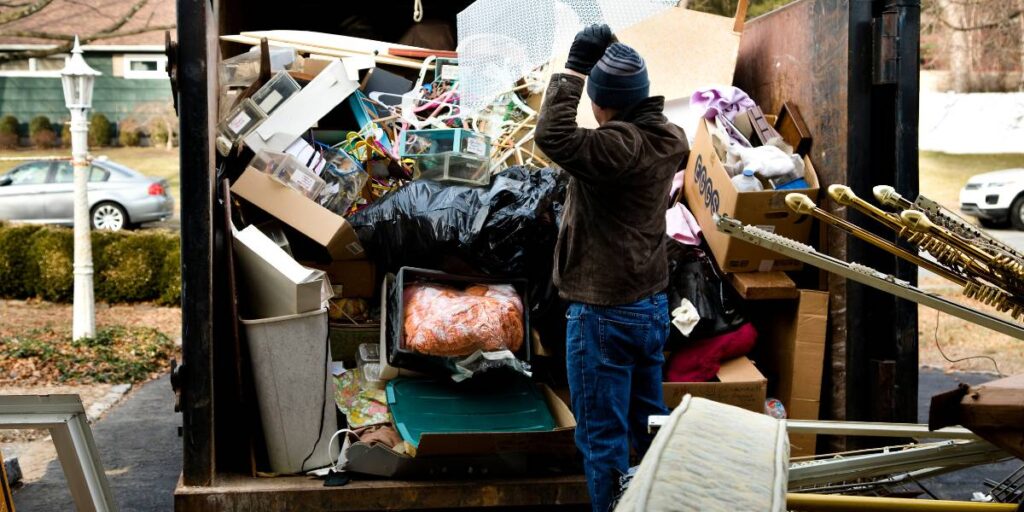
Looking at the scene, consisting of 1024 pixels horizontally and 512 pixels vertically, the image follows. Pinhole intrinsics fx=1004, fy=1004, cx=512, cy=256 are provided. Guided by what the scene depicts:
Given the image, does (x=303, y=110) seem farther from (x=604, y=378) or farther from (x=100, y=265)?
(x=100, y=265)

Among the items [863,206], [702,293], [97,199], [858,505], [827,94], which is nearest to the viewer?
[858,505]

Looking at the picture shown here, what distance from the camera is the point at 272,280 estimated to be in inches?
127

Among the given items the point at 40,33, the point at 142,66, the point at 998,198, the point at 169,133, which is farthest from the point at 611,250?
the point at 142,66

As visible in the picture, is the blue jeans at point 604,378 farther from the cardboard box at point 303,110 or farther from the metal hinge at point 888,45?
the cardboard box at point 303,110

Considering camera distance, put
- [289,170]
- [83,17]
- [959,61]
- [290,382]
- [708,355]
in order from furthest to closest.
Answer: [959,61], [83,17], [289,170], [708,355], [290,382]

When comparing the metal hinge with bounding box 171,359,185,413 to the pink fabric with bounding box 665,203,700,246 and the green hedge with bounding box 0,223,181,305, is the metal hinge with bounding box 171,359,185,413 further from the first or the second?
the green hedge with bounding box 0,223,181,305

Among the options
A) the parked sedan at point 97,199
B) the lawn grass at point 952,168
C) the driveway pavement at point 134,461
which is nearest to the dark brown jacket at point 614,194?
the driveway pavement at point 134,461

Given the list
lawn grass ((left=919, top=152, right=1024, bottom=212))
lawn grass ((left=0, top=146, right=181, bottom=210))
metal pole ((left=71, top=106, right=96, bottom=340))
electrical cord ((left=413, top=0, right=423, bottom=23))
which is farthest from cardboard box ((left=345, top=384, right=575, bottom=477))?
lawn grass ((left=0, top=146, right=181, bottom=210))

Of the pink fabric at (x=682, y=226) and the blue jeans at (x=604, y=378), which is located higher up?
the pink fabric at (x=682, y=226)

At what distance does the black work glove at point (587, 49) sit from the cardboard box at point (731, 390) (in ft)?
3.67

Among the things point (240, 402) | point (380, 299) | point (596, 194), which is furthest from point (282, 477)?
point (596, 194)

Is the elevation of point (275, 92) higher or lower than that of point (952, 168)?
lower

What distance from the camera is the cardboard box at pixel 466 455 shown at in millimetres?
3035

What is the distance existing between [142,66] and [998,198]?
18.7m
